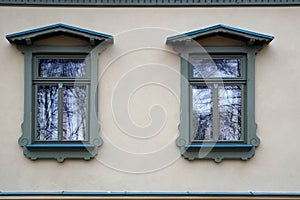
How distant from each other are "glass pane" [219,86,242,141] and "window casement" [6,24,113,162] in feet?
6.50

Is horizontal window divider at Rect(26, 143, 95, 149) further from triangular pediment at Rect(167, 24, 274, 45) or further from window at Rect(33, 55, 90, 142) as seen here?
triangular pediment at Rect(167, 24, 274, 45)

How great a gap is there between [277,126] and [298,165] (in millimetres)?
700

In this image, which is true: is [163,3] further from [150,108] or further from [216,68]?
[150,108]

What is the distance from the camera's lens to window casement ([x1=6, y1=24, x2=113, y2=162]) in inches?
256

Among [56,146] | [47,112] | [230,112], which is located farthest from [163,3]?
[56,146]

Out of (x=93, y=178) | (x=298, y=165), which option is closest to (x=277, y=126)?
(x=298, y=165)

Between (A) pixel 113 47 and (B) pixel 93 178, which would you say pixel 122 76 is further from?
(B) pixel 93 178

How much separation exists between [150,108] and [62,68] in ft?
5.14

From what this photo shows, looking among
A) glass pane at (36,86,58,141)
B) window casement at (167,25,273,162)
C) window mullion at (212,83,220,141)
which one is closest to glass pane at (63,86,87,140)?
glass pane at (36,86,58,141)

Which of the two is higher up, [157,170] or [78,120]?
[78,120]

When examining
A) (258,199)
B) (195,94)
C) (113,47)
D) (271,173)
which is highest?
(113,47)

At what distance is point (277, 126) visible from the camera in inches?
262

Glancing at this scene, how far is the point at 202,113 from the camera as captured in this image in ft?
22.0

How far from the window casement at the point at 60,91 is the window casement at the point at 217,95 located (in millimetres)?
1366
